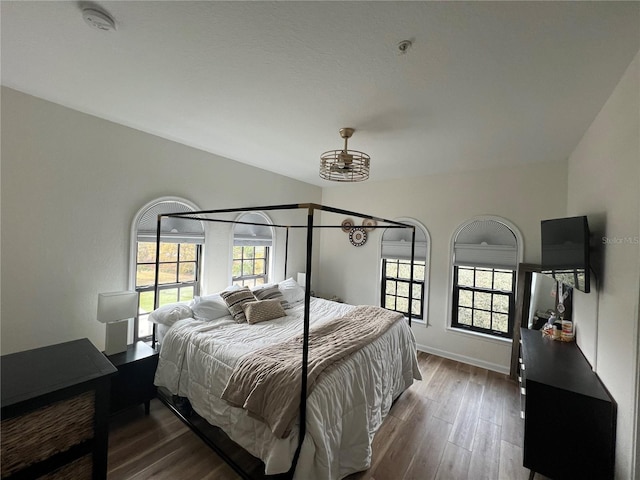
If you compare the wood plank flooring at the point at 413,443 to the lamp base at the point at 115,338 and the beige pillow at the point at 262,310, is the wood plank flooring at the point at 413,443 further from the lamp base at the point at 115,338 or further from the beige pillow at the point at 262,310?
the beige pillow at the point at 262,310

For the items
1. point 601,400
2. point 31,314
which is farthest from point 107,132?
point 601,400

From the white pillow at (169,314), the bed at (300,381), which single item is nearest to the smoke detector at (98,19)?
the bed at (300,381)

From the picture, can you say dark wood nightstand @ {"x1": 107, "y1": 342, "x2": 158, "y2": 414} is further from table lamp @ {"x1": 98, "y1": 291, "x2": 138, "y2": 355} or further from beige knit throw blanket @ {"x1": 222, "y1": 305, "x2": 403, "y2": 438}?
beige knit throw blanket @ {"x1": 222, "y1": 305, "x2": 403, "y2": 438}

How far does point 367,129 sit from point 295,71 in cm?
102

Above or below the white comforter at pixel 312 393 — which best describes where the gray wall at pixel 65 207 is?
above

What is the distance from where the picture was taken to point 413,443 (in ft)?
7.17

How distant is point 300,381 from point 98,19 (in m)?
2.22

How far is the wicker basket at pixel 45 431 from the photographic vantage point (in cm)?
108

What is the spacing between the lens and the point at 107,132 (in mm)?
2545

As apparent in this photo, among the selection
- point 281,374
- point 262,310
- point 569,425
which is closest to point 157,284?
point 262,310

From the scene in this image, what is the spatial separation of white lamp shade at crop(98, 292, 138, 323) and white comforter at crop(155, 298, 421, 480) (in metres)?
0.41

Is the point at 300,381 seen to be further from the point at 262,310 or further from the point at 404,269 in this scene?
the point at 404,269

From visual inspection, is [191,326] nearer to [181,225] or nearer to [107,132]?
[181,225]

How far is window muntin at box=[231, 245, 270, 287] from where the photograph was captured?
3.89 meters
